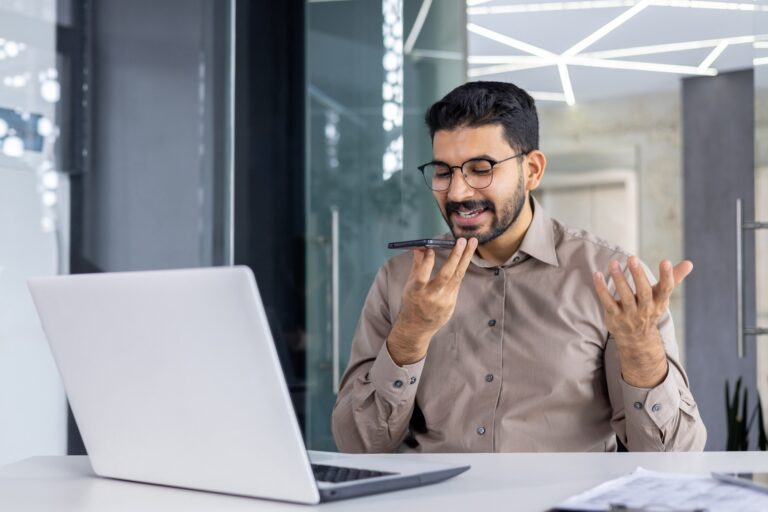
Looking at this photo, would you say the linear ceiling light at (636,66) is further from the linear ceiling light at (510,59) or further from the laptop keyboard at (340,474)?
the laptop keyboard at (340,474)

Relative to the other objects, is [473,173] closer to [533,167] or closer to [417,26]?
[533,167]

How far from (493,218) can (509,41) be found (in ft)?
10.7

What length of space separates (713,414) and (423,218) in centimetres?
305

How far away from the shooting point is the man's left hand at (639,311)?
4.54 ft

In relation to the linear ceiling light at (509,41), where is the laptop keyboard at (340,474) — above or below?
below

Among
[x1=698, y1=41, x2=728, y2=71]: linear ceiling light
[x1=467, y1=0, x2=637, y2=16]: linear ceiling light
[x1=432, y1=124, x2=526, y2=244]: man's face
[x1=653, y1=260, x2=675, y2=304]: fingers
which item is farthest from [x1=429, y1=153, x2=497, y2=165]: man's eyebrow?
[x1=698, y1=41, x2=728, y2=71]: linear ceiling light

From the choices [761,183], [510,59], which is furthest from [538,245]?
[510,59]

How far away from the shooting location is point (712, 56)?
4.75 meters

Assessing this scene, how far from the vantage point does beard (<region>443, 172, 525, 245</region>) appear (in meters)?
1.78

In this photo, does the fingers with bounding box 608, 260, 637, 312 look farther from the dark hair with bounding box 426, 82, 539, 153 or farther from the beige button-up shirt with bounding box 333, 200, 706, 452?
the dark hair with bounding box 426, 82, 539, 153

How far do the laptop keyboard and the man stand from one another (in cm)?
47

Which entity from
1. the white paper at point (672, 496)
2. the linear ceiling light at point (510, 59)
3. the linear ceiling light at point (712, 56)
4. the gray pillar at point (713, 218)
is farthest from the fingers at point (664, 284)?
the gray pillar at point (713, 218)

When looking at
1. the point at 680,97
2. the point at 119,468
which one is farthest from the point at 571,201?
the point at 119,468

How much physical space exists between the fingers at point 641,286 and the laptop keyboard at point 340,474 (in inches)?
20.5
